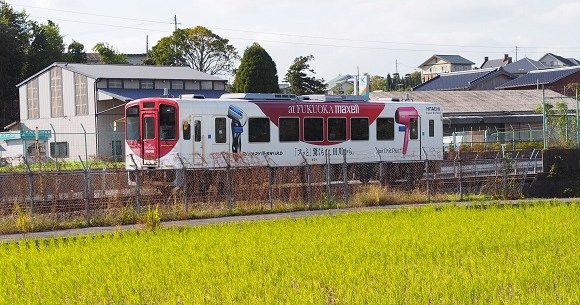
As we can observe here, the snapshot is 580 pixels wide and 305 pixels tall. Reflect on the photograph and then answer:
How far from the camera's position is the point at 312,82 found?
251 ft

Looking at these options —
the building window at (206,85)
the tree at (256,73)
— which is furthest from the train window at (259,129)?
the tree at (256,73)

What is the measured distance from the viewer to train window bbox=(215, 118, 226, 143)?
86.4ft

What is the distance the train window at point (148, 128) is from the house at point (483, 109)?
33.0 m

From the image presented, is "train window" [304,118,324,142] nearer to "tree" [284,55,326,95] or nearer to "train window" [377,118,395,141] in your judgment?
"train window" [377,118,395,141]

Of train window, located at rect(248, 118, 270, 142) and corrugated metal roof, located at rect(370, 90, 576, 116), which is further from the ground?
corrugated metal roof, located at rect(370, 90, 576, 116)

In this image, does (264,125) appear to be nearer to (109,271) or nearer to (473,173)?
(473,173)

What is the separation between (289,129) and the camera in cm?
2811

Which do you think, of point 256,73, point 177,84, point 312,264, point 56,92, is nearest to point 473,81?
point 256,73

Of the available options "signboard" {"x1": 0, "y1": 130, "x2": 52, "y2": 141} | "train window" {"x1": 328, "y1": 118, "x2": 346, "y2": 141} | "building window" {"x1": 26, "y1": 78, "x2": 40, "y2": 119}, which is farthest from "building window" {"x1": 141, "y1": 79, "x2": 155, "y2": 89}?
"train window" {"x1": 328, "y1": 118, "x2": 346, "y2": 141}

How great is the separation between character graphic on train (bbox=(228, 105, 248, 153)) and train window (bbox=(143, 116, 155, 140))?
94.0 inches

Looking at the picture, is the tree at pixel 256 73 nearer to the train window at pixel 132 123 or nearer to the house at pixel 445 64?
the train window at pixel 132 123

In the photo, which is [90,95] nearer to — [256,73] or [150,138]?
[256,73]

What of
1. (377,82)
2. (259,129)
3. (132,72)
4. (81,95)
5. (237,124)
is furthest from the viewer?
(377,82)

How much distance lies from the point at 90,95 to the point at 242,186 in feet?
104
